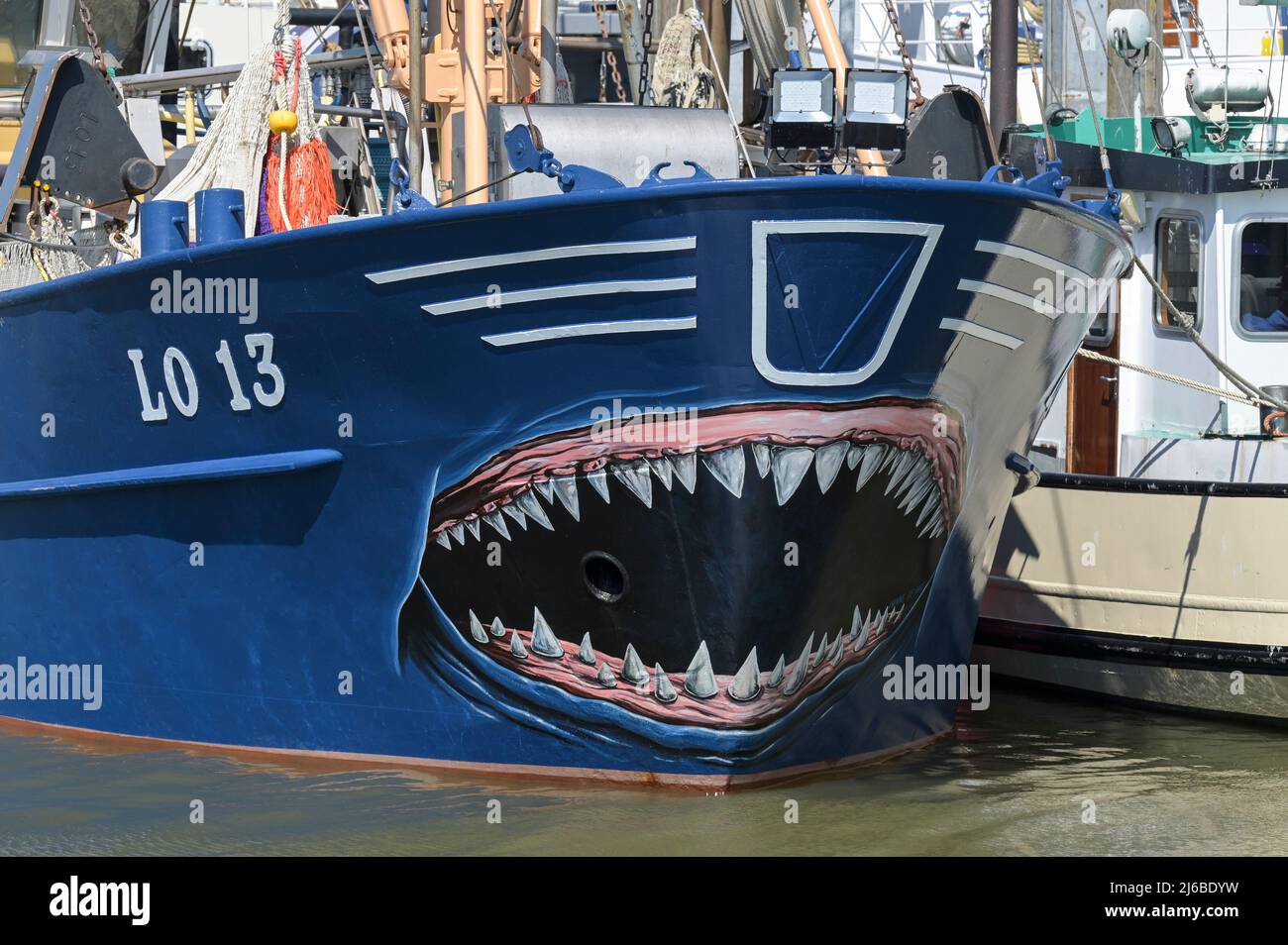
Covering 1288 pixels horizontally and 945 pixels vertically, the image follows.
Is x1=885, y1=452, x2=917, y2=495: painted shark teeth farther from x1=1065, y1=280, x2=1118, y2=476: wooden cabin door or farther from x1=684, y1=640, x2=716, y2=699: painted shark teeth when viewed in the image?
x1=1065, y1=280, x2=1118, y2=476: wooden cabin door

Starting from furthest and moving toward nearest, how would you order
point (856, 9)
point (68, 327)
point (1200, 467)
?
point (856, 9) < point (1200, 467) < point (68, 327)

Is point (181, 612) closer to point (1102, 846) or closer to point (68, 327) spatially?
point (68, 327)

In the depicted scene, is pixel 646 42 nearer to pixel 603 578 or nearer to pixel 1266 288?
pixel 1266 288

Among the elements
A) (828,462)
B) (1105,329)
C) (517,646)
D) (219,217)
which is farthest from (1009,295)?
(1105,329)

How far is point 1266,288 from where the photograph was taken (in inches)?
392

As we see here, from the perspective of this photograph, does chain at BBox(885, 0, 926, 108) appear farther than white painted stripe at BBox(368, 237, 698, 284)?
Yes

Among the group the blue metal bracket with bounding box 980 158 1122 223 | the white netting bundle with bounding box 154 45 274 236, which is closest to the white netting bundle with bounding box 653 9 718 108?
the white netting bundle with bounding box 154 45 274 236

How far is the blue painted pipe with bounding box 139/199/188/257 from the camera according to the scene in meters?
7.18

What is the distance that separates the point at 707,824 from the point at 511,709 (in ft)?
2.92

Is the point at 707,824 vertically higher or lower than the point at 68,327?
lower

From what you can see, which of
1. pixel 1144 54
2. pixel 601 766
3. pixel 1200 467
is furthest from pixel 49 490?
pixel 1144 54

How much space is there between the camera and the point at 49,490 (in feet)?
24.8

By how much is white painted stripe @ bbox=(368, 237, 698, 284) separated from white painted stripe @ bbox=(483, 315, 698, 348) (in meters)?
0.25
